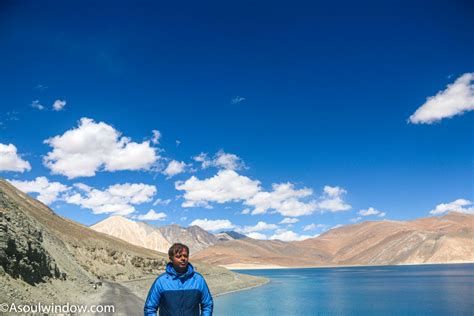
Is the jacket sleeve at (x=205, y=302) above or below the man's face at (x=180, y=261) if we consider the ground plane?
below

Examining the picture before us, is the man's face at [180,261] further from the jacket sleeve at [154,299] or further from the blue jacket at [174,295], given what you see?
the jacket sleeve at [154,299]

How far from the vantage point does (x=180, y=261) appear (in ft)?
24.2

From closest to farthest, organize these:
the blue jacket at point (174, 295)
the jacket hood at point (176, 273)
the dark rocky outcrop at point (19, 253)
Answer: the blue jacket at point (174, 295)
the jacket hood at point (176, 273)
the dark rocky outcrop at point (19, 253)

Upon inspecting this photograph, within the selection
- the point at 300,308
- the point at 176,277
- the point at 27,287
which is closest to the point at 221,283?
the point at 300,308

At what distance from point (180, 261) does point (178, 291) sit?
0.51 metres

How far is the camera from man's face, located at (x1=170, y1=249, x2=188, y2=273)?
7387mm

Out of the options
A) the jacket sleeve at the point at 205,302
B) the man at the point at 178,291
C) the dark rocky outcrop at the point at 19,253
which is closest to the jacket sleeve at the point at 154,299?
the man at the point at 178,291

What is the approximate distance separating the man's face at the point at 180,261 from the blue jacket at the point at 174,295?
0.24 ft

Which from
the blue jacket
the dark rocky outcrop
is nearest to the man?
the blue jacket

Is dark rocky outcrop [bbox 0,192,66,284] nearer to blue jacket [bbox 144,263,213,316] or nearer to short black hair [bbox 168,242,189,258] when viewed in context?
blue jacket [bbox 144,263,213,316]

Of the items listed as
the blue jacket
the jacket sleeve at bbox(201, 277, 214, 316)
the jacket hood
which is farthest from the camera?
the jacket sleeve at bbox(201, 277, 214, 316)

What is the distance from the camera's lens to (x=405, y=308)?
58344 millimetres

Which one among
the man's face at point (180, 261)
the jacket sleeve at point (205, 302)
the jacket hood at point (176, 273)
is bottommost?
the jacket sleeve at point (205, 302)

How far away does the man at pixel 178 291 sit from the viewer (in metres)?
7.25
